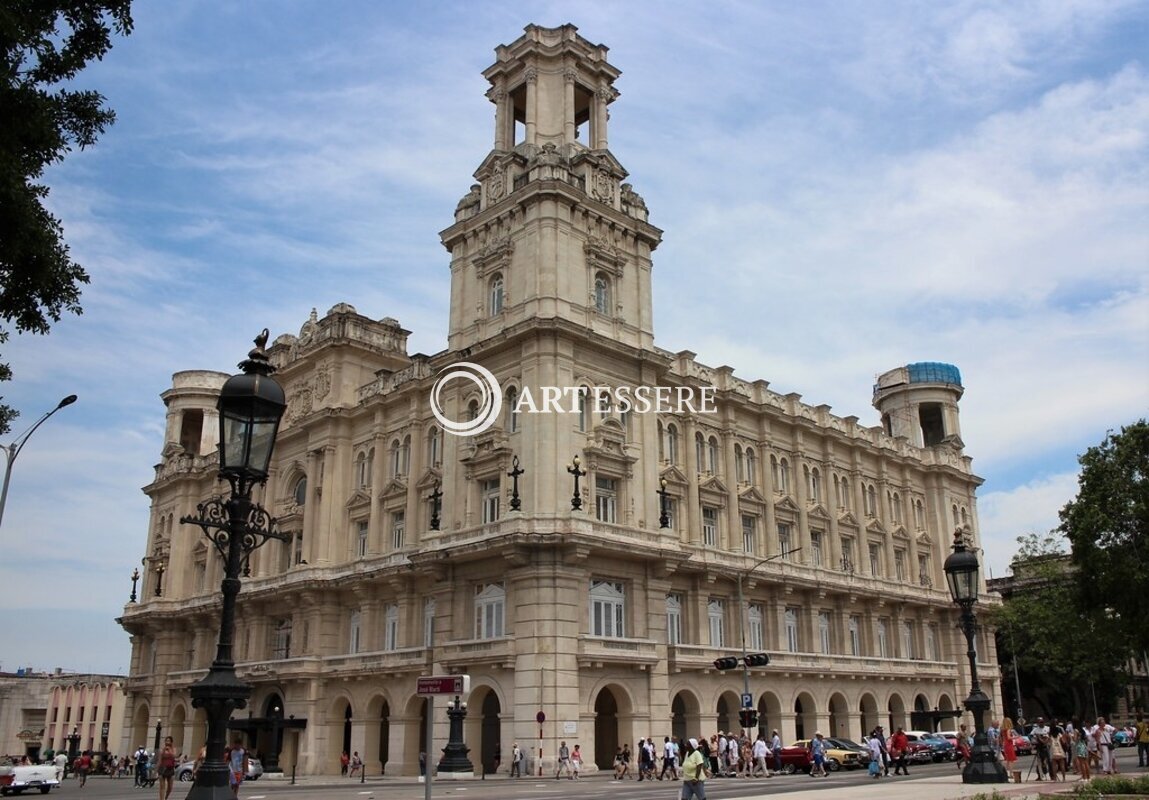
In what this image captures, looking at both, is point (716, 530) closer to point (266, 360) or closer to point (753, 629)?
point (753, 629)

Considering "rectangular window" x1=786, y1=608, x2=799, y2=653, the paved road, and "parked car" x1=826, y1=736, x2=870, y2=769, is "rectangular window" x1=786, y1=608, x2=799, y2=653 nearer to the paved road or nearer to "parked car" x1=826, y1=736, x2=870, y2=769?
"parked car" x1=826, y1=736, x2=870, y2=769

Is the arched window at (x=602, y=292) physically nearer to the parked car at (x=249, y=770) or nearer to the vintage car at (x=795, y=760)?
the vintage car at (x=795, y=760)

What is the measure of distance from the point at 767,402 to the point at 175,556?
41299 millimetres

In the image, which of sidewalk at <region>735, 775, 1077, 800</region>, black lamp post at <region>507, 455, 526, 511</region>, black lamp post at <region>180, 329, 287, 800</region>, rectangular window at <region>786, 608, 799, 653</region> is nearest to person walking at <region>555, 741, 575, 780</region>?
black lamp post at <region>507, 455, 526, 511</region>

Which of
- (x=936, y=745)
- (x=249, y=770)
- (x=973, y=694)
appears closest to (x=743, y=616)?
(x=936, y=745)

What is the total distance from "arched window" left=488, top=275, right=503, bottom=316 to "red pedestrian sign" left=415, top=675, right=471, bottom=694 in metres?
32.4

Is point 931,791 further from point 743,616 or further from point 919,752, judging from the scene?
point 919,752

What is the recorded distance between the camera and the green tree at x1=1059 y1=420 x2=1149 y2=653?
4247 centimetres

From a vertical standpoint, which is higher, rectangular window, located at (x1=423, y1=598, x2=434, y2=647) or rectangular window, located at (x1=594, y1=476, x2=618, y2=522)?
rectangular window, located at (x1=594, y1=476, x2=618, y2=522)

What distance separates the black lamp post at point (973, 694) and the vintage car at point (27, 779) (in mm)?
34703

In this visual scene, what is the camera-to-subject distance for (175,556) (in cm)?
6825

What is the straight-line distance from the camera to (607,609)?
4309cm

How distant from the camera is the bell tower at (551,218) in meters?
46.6

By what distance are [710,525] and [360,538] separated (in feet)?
61.6
